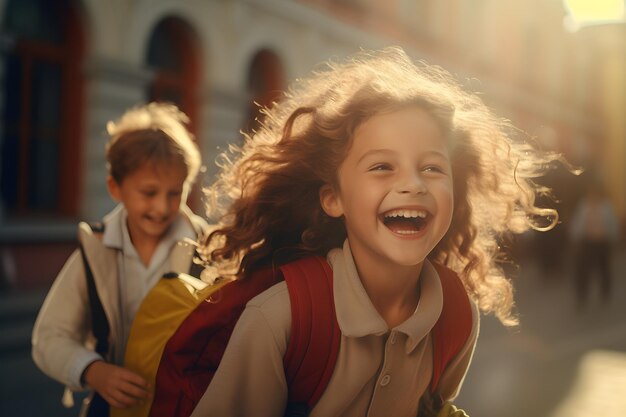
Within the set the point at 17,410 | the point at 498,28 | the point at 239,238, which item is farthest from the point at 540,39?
the point at 239,238

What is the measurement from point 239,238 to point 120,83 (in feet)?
34.6

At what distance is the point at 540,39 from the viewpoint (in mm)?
33438

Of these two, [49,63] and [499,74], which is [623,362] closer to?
[49,63]

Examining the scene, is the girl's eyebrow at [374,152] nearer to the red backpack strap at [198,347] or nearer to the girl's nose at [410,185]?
the girl's nose at [410,185]

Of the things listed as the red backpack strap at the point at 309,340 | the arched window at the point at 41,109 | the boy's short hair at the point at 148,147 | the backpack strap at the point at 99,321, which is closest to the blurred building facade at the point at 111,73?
the arched window at the point at 41,109

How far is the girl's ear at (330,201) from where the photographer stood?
200 cm

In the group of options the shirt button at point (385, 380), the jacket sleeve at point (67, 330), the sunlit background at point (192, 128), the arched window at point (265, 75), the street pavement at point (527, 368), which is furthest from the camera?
the arched window at point (265, 75)

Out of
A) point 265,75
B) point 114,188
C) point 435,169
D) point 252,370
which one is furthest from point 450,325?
point 265,75

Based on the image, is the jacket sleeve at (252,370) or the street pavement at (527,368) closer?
the jacket sleeve at (252,370)

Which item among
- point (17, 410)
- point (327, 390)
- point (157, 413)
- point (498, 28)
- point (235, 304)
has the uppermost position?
point (498, 28)

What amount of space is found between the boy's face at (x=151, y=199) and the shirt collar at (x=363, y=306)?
1.06 metres

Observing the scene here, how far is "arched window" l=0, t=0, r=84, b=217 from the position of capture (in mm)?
11016

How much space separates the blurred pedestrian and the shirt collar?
11649mm

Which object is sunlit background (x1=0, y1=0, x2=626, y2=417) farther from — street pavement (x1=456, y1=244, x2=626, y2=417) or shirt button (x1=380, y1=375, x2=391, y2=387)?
shirt button (x1=380, y1=375, x2=391, y2=387)
